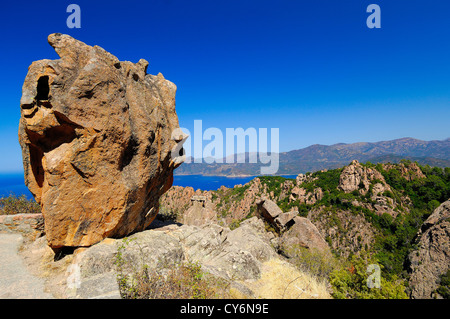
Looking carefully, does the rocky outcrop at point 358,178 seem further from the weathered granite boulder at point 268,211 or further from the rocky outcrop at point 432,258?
the weathered granite boulder at point 268,211

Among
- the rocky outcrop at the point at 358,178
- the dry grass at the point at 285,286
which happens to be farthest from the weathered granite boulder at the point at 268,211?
the rocky outcrop at the point at 358,178

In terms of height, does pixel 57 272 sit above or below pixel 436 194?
above

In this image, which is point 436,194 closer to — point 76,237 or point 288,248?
point 288,248

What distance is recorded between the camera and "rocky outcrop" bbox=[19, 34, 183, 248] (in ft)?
23.7

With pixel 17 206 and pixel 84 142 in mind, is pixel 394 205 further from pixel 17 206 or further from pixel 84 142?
pixel 17 206

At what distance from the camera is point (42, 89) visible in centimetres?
728

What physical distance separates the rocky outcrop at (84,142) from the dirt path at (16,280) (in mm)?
1210

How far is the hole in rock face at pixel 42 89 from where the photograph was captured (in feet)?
23.6

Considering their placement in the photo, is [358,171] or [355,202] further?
[358,171]

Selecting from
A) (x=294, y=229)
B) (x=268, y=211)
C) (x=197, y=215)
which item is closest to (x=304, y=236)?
(x=294, y=229)

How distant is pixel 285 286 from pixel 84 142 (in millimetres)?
8971
